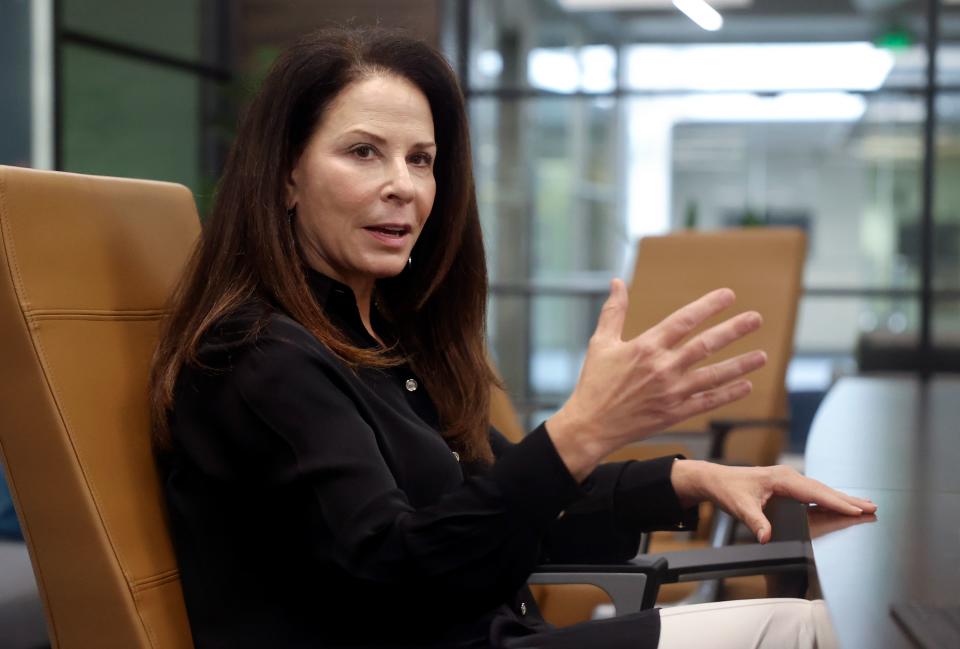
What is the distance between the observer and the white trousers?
1217mm

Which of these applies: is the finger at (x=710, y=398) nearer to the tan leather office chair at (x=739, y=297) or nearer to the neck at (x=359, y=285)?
the neck at (x=359, y=285)

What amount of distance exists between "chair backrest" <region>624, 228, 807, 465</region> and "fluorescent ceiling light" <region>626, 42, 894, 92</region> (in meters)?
3.38

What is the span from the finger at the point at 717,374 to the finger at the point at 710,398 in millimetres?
25

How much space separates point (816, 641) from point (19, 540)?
1654mm

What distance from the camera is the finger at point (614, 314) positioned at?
1120 mm

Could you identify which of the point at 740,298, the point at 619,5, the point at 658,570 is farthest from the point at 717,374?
the point at 619,5

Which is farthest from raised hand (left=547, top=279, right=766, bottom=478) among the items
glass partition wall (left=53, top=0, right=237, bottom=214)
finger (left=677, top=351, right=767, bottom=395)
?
glass partition wall (left=53, top=0, right=237, bottom=214)

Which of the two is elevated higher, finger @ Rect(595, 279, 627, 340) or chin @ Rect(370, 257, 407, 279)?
chin @ Rect(370, 257, 407, 279)

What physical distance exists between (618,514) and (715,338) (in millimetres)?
614

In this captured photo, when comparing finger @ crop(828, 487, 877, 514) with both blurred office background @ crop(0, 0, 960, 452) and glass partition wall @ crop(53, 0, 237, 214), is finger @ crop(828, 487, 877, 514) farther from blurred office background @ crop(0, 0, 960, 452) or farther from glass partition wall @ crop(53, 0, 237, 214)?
blurred office background @ crop(0, 0, 960, 452)

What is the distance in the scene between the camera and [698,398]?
114cm

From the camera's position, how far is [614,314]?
113cm

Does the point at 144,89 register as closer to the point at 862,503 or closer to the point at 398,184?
the point at 398,184

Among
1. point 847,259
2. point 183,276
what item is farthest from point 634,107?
point 183,276
